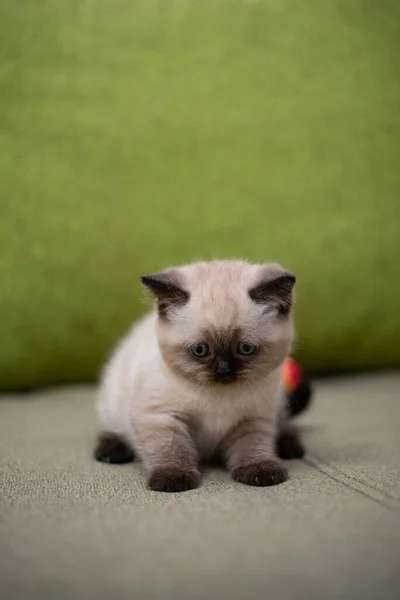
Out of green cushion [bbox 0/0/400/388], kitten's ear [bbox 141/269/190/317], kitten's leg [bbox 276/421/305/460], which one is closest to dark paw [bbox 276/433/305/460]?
kitten's leg [bbox 276/421/305/460]

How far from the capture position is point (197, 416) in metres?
1.46

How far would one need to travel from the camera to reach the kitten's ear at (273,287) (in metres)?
1.40

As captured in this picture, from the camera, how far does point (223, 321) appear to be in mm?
1356

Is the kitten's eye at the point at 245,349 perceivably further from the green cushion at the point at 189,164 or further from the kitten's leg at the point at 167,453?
the green cushion at the point at 189,164

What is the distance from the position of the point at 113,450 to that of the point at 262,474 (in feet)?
1.35

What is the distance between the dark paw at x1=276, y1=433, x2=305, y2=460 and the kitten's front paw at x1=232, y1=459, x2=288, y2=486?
213mm

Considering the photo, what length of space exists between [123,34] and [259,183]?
654 mm

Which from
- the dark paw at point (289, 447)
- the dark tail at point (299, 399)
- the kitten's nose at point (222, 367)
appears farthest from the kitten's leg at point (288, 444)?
the kitten's nose at point (222, 367)

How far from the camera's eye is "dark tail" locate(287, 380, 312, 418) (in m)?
1.79

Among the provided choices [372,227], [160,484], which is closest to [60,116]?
[372,227]

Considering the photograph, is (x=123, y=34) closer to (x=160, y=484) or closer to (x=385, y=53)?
(x=385, y=53)

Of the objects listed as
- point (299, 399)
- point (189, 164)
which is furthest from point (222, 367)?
point (189, 164)

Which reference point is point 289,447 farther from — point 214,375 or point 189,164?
point 189,164

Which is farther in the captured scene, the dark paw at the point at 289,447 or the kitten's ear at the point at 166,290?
the dark paw at the point at 289,447
